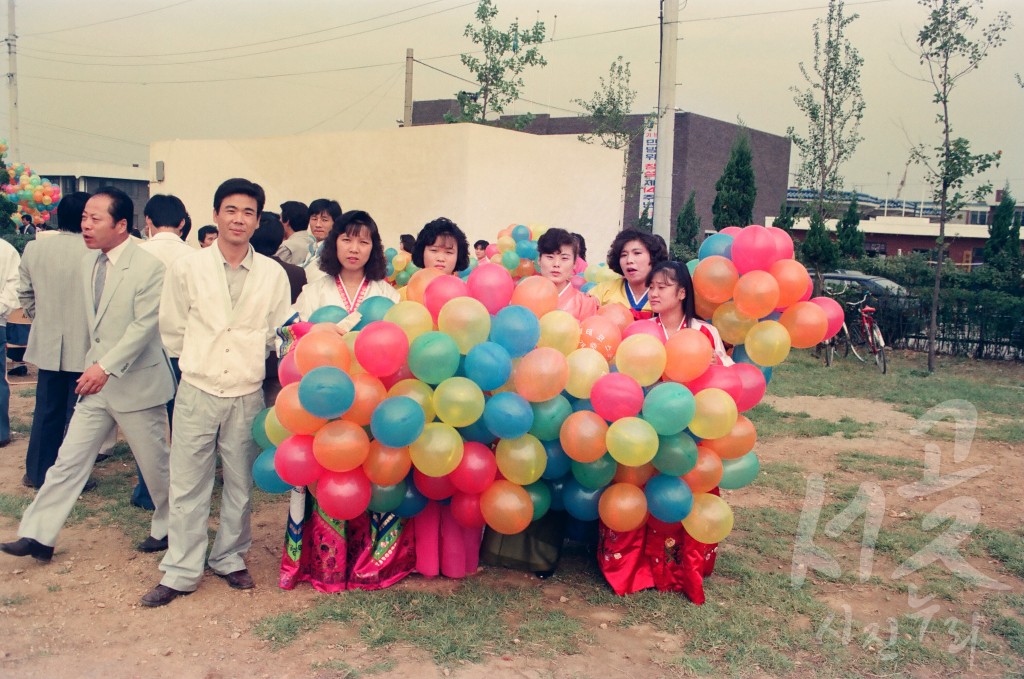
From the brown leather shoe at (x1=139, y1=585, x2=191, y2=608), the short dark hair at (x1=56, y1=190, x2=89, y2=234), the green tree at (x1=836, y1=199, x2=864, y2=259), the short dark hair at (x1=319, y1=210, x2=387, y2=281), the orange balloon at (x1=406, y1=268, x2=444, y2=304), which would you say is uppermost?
the green tree at (x1=836, y1=199, x2=864, y2=259)

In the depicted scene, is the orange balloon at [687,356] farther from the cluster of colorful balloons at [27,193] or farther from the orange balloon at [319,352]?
the cluster of colorful balloons at [27,193]

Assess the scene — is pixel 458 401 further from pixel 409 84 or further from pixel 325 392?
pixel 409 84

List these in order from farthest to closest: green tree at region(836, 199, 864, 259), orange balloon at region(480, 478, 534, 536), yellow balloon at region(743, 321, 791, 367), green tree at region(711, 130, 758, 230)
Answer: green tree at region(711, 130, 758, 230) < green tree at region(836, 199, 864, 259) < yellow balloon at region(743, 321, 791, 367) < orange balloon at region(480, 478, 534, 536)

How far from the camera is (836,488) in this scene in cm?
563

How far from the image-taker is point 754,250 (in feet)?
12.0

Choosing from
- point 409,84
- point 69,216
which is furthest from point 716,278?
point 409,84

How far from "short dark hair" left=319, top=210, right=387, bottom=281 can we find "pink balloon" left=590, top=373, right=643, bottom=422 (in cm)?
124

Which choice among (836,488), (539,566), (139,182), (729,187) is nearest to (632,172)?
(729,187)

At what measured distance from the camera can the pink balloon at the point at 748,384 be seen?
362 cm

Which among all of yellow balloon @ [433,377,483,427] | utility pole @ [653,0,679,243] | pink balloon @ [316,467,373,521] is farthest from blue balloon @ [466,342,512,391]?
utility pole @ [653,0,679,243]

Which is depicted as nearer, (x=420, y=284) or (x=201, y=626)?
(x=201, y=626)

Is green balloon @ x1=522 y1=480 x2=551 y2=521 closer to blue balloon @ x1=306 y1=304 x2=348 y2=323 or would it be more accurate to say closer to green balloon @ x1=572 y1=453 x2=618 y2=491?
green balloon @ x1=572 y1=453 x2=618 y2=491

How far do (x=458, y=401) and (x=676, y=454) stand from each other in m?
0.94

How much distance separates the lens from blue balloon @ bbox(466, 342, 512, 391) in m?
3.24
